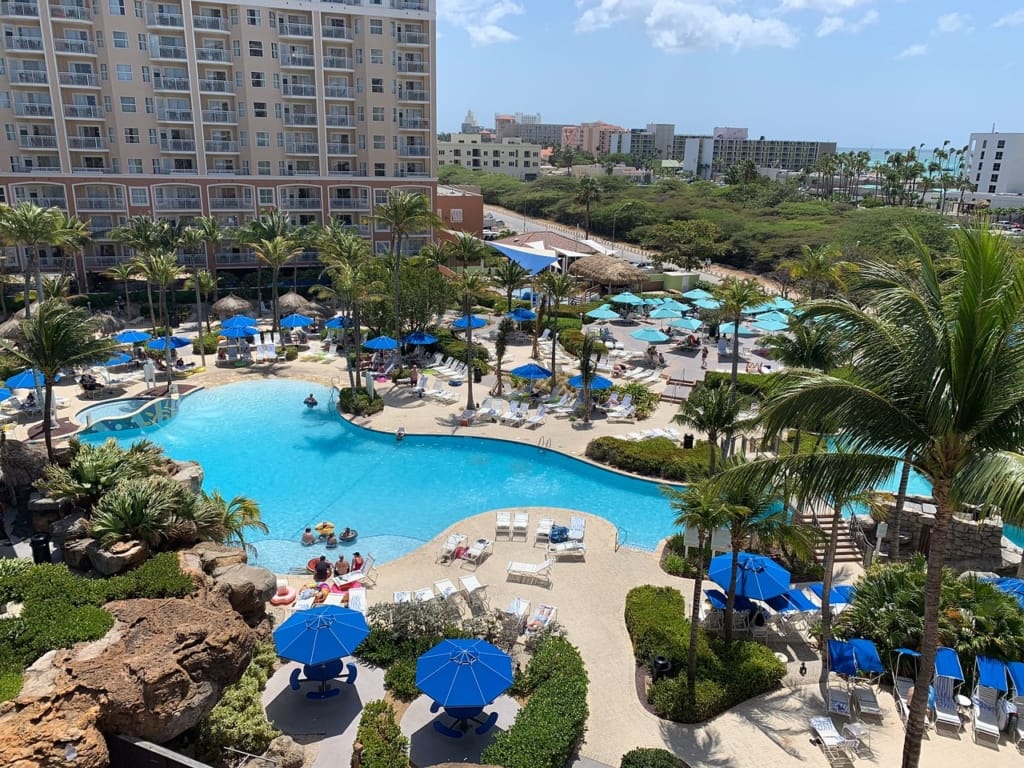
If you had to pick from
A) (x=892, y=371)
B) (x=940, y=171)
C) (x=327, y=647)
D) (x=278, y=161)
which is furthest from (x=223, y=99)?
(x=940, y=171)

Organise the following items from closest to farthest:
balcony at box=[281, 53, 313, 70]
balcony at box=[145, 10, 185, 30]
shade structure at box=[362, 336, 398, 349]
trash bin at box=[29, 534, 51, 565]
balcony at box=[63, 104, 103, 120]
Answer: trash bin at box=[29, 534, 51, 565], shade structure at box=[362, 336, 398, 349], balcony at box=[63, 104, 103, 120], balcony at box=[145, 10, 185, 30], balcony at box=[281, 53, 313, 70]

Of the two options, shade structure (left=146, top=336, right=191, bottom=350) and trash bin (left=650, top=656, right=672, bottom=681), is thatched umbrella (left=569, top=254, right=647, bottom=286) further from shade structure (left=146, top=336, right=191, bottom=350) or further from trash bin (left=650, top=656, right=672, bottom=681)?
trash bin (left=650, top=656, right=672, bottom=681)

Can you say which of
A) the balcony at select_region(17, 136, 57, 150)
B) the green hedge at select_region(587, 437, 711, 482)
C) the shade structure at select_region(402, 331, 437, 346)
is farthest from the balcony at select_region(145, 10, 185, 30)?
the green hedge at select_region(587, 437, 711, 482)

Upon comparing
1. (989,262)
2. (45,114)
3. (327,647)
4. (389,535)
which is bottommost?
(389,535)

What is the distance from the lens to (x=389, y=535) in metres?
20.7

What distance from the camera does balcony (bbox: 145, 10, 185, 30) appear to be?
155 ft

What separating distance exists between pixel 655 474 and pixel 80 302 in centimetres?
3708

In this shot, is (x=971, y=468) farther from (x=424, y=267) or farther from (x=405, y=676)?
(x=424, y=267)

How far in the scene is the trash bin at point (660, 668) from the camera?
46.0 feet

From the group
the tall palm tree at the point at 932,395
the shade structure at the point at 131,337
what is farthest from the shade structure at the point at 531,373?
the tall palm tree at the point at 932,395

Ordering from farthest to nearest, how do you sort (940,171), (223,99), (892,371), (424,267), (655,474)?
(940,171) < (223,99) < (424,267) < (655,474) < (892,371)

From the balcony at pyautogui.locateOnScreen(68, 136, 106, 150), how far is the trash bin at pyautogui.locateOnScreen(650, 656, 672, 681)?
50.2 meters

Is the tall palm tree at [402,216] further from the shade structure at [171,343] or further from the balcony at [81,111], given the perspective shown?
the balcony at [81,111]

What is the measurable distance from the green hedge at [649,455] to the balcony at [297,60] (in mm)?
40096
